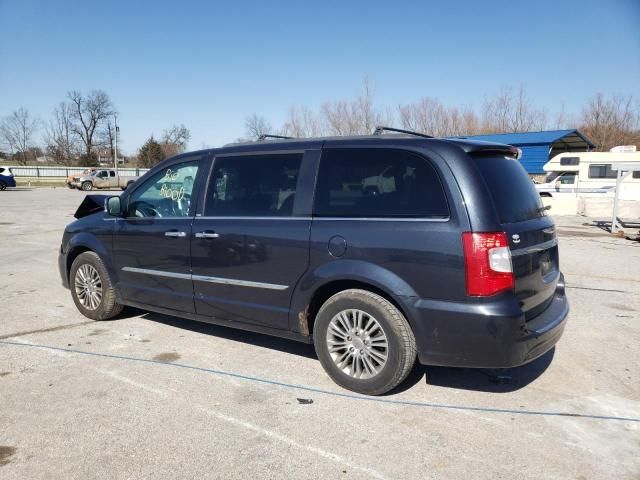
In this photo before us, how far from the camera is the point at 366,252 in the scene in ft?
11.8

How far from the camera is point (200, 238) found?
4.52 meters

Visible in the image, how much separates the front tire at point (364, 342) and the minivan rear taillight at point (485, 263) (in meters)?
A: 0.59

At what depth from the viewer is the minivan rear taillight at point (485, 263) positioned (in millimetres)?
3250

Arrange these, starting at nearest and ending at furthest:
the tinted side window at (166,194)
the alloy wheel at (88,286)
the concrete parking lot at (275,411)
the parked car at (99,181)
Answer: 1. the concrete parking lot at (275,411)
2. the tinted side window at (166,194)
3. the alloy wheel at (88,286)
4. the parked car at (99,181)

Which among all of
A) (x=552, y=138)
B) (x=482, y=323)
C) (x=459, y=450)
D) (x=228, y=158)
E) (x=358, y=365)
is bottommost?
(x=459, y=450)

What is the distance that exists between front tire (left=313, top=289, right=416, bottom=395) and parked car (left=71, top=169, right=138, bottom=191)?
40.2 meters

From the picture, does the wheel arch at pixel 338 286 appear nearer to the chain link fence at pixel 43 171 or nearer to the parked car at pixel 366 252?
the parked car at pixel 366 252

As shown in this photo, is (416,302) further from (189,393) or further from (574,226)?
(574,226)

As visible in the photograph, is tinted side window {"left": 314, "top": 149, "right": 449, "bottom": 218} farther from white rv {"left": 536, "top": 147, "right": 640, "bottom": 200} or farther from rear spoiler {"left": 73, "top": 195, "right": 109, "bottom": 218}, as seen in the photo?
white rv {"left": 536, "top": 147, "right": 640, "bottom": 200}

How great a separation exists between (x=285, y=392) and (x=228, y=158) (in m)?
2.07

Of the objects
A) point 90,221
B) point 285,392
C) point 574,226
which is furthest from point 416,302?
point 574,226

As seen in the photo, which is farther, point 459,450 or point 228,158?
point 228,158

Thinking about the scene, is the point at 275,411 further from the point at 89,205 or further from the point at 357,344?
the point at 89,205

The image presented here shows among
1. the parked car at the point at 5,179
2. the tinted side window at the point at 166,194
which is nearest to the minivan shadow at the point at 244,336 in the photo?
the tinted side window at the point at 166,194
